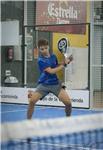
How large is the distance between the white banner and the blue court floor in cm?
14

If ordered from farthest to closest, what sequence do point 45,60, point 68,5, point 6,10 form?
1. point 6,10
2. point 68,5
3. point 45,60

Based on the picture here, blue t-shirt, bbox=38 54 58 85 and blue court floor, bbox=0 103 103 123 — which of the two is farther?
blue court floor, bbox=0 103 103 123

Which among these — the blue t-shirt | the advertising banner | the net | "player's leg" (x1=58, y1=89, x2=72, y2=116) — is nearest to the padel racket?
the advertising banner

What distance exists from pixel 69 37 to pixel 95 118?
9240 millimetres

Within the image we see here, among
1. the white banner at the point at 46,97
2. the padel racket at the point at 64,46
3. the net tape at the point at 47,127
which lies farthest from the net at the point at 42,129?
the padel racket at the point at 64,46

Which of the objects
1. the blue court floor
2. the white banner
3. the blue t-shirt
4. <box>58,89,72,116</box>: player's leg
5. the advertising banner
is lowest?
the blue court floor

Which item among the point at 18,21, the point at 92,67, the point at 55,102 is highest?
the point at 18,21

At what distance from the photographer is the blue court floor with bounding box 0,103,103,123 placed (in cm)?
1154

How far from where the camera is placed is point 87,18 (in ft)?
43.3

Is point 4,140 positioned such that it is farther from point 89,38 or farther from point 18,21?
point 18,21

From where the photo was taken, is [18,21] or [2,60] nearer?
[18,21]

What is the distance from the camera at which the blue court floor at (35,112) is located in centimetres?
1154

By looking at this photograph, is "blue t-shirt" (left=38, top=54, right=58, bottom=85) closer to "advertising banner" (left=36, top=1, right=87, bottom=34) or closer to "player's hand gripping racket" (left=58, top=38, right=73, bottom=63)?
"player's hand gripping racket" (left=58, top=38, right=73, bottom=63)

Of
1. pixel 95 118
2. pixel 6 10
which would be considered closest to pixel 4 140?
pixel 95 118
